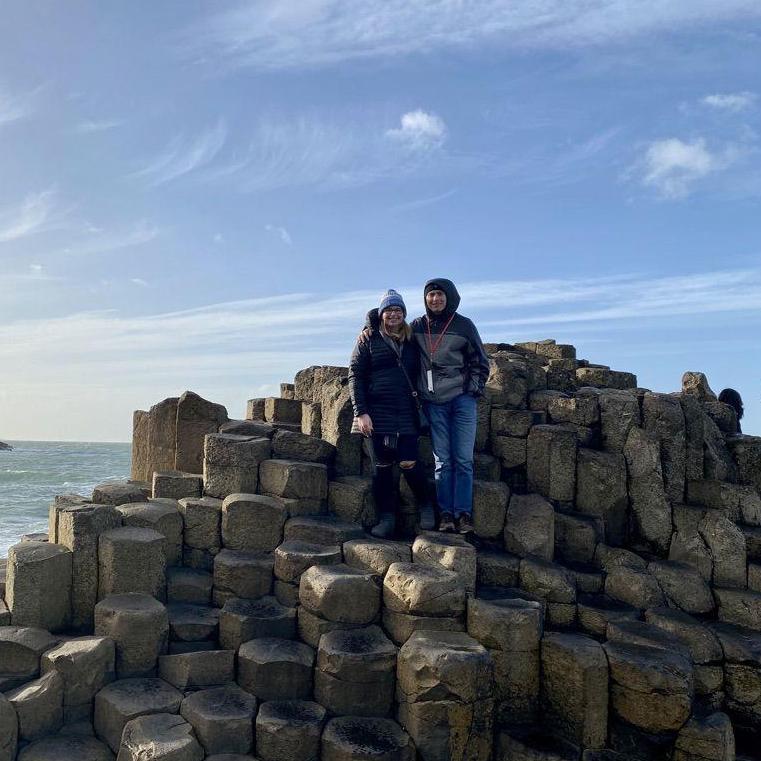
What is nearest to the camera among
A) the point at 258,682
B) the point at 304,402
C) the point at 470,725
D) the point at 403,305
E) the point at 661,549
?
the point at 470,725

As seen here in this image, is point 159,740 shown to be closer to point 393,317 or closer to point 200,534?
point 200,534

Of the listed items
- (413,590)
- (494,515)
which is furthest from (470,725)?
(494,515)

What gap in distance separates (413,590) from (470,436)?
6.60 feet

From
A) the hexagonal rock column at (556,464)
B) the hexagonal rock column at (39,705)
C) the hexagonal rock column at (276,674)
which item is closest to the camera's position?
the hexagonal rock column at (39,705)

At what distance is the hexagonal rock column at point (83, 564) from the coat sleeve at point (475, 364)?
464 centimetres

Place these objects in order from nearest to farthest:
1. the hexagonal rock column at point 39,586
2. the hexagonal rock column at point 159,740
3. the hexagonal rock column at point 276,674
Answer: the hexagonal rock column at point 159,740 → the hexagonal rock column at point 276,674 → the hexagonal rock column at point 39,586

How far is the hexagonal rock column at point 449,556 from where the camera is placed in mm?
7105

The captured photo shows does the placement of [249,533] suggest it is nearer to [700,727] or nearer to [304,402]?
[304,402]

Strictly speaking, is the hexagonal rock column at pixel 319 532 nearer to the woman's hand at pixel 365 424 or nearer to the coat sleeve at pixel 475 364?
the woman's hand at pixel 365 424

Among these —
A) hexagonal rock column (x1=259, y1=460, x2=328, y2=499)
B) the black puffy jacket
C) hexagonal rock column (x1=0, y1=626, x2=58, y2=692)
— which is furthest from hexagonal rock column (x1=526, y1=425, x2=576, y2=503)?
hexagonal rock column (x1=0, y1=626, x2=58, y2=692)

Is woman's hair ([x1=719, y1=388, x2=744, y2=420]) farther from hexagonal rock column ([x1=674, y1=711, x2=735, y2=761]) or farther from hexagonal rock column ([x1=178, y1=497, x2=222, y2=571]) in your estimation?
hexagonal rock column ([x1=178, y1=497, x2=222, y2=571])

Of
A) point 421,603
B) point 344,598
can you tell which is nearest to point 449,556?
point 421,603

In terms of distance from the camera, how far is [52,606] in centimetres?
692

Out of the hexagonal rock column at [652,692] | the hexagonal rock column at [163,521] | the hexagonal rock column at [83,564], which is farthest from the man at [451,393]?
the hexagonal rock column at [83,564]
